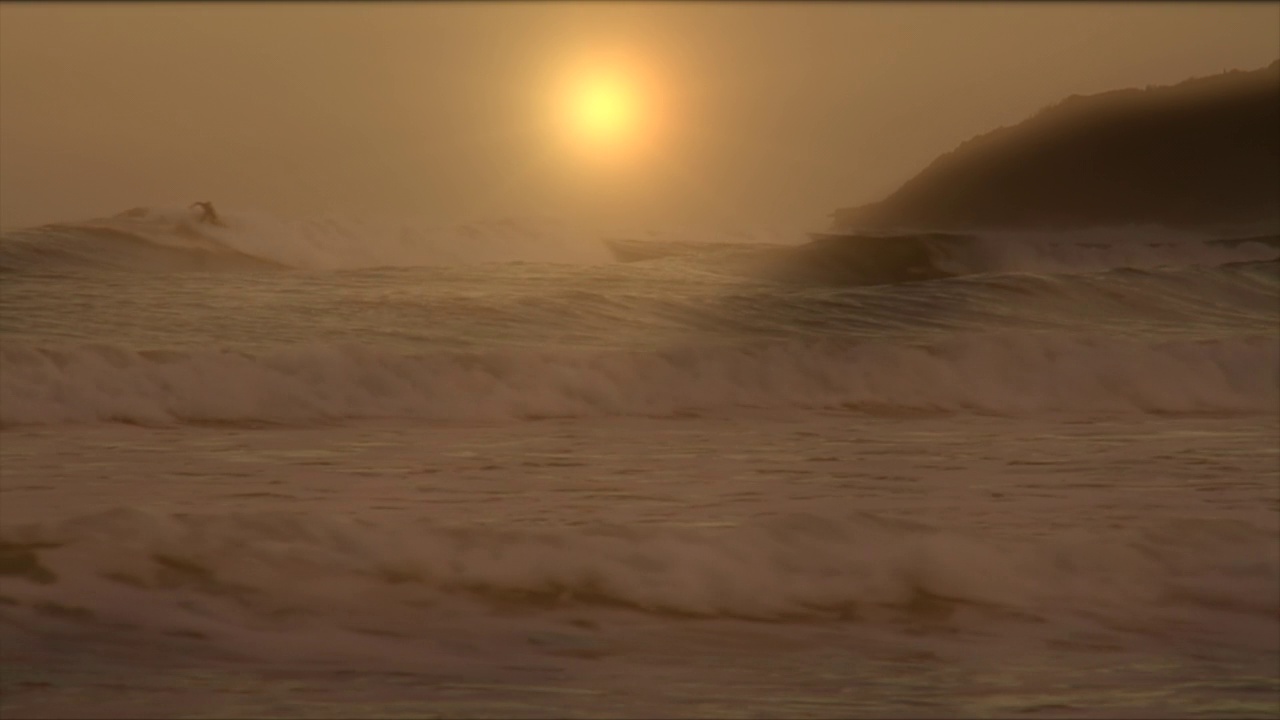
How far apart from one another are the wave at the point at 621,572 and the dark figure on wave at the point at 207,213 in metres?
12.6

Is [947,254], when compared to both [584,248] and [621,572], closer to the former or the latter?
[584,248]

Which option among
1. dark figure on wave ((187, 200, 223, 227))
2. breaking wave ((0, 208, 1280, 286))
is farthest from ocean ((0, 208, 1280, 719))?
dark figure on wave ((187, 200, 223, 227))

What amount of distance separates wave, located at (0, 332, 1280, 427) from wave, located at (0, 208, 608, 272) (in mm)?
5432

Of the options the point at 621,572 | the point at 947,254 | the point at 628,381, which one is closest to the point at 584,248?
the point at 947,254

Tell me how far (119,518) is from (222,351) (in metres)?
5.06

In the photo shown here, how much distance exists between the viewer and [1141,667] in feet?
12.2

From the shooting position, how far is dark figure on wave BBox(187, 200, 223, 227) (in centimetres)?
1689

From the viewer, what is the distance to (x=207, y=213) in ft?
56.1

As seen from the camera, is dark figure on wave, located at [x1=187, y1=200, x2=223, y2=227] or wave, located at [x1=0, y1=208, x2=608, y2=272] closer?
wave, located at [x1=0, y1=208, x2=608, y2=272]

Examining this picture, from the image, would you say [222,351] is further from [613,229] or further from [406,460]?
[613,229]

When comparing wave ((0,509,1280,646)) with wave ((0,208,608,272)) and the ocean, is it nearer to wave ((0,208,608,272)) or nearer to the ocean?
the ocean

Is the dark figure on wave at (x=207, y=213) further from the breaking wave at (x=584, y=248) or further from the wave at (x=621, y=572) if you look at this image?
the wave at (x=621, y=572)

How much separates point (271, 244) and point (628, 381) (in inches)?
336

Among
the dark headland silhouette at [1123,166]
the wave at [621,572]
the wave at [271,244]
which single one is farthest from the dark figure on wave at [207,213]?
the wave at [621,572]
